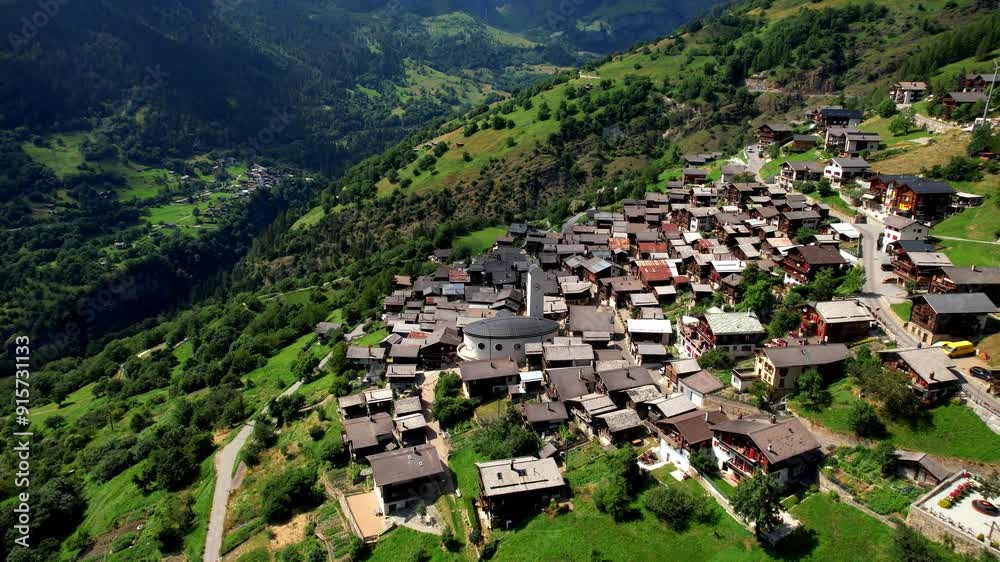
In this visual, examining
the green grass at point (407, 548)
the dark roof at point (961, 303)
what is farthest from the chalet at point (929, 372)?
the green grass at point (407, 548)

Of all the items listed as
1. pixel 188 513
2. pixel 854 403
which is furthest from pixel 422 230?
pixel 854 403

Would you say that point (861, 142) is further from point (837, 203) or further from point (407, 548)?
point (407, 548)

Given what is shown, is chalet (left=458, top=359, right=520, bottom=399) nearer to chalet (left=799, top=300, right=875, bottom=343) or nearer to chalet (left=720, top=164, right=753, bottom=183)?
chalet (left=799, top=300, right=875, bottom=343)

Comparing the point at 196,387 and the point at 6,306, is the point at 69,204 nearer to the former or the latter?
the point at 6,306

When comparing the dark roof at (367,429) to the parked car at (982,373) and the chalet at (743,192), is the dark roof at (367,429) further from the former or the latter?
the chalet at (743,192)

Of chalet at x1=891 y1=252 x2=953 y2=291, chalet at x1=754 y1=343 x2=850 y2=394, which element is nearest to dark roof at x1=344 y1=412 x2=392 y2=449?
chalet at x1=754 y1=343 x2=850 y2=394

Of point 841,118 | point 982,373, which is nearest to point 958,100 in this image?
point 841,118
